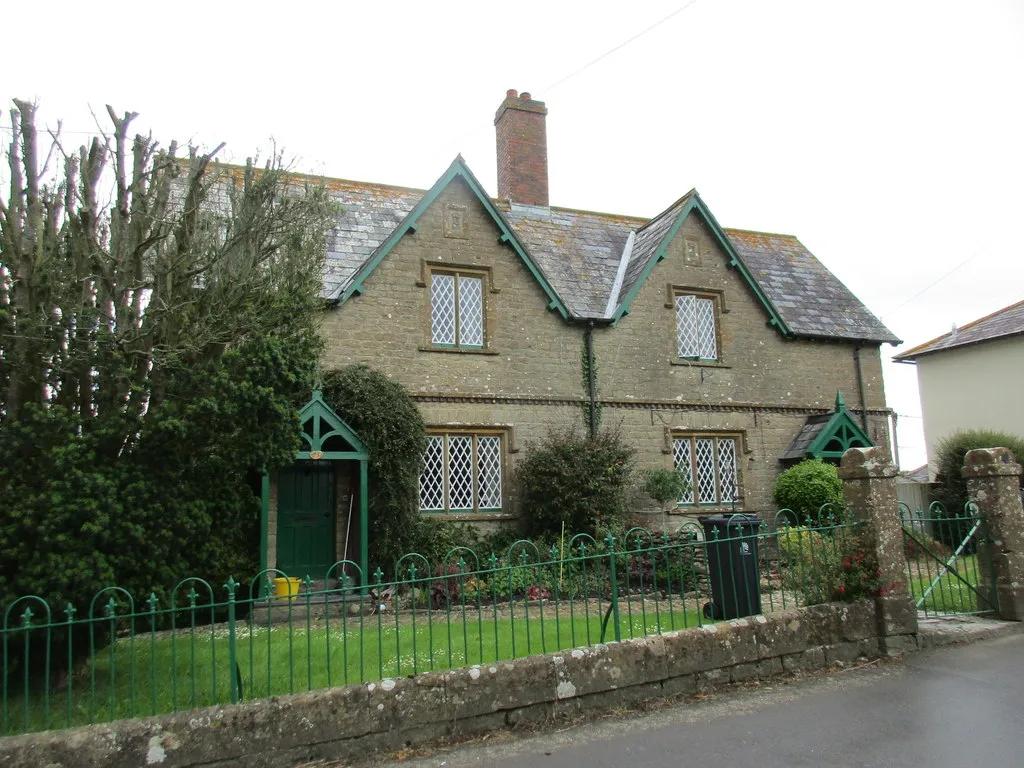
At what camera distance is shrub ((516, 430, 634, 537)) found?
14664 millimetres

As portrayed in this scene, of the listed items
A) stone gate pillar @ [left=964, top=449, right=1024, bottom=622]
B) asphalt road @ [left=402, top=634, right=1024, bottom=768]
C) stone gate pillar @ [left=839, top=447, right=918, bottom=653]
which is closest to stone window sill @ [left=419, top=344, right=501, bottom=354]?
stone gate pillar @ [left=839, top=447, right=918, bottom=653]

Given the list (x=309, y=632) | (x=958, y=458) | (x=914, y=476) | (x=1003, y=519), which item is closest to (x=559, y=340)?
(x=1003, y=519)

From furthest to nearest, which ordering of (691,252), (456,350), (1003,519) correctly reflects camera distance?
(691,252) → (456,350) → (1003,519)

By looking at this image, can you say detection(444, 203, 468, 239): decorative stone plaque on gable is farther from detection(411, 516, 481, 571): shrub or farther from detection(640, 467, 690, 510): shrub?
detection(640, 467, 690, 510): shrub

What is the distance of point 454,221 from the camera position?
52.7 feet

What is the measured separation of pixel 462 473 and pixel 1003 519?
28.9ft

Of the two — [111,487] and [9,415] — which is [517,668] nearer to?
[111,487]

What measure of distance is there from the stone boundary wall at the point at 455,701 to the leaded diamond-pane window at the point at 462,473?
8.24m

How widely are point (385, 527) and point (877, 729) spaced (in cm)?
883

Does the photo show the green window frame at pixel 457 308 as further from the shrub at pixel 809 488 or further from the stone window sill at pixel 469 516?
the shrub at pixel 809 488

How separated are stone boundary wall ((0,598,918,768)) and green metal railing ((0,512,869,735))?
19 cm

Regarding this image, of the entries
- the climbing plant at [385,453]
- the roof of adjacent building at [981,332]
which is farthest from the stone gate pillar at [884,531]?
the roof of adjacent building at [981,332]

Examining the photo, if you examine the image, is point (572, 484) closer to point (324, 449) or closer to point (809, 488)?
point (324, 449)

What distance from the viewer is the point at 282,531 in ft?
45.2
